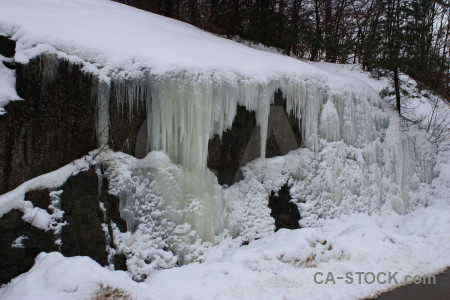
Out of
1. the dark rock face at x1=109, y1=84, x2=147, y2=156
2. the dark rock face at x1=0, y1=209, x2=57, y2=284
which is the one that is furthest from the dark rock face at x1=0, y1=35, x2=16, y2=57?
the dark rock face at x1=0, y1=209, x2=57, y2=284

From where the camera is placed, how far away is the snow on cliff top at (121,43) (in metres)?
4.96

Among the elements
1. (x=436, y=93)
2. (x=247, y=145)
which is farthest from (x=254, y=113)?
(x=436, y=93)

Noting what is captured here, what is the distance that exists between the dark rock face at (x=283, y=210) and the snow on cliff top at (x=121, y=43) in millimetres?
1886

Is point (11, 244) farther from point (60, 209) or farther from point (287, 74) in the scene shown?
point (287, 74)

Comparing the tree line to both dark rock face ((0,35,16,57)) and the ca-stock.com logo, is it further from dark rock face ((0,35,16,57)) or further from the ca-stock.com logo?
dark rock face ((0,35,16,57))

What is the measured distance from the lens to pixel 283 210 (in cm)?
679

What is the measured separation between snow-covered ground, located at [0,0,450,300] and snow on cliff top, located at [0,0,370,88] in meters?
0.02

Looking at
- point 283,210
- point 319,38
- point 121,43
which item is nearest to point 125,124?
point 121,43

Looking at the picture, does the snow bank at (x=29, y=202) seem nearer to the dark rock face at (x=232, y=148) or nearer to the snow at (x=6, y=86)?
the snow at (x=6, y=86)

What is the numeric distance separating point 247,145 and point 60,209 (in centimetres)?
300

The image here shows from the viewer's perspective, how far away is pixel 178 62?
5617 mm

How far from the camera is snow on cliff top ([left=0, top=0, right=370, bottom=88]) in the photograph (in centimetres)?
496

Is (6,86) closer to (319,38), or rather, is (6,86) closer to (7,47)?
(7,47)

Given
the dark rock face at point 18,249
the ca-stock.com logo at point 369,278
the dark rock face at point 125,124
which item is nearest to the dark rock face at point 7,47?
the dark rock face at point 125,124
